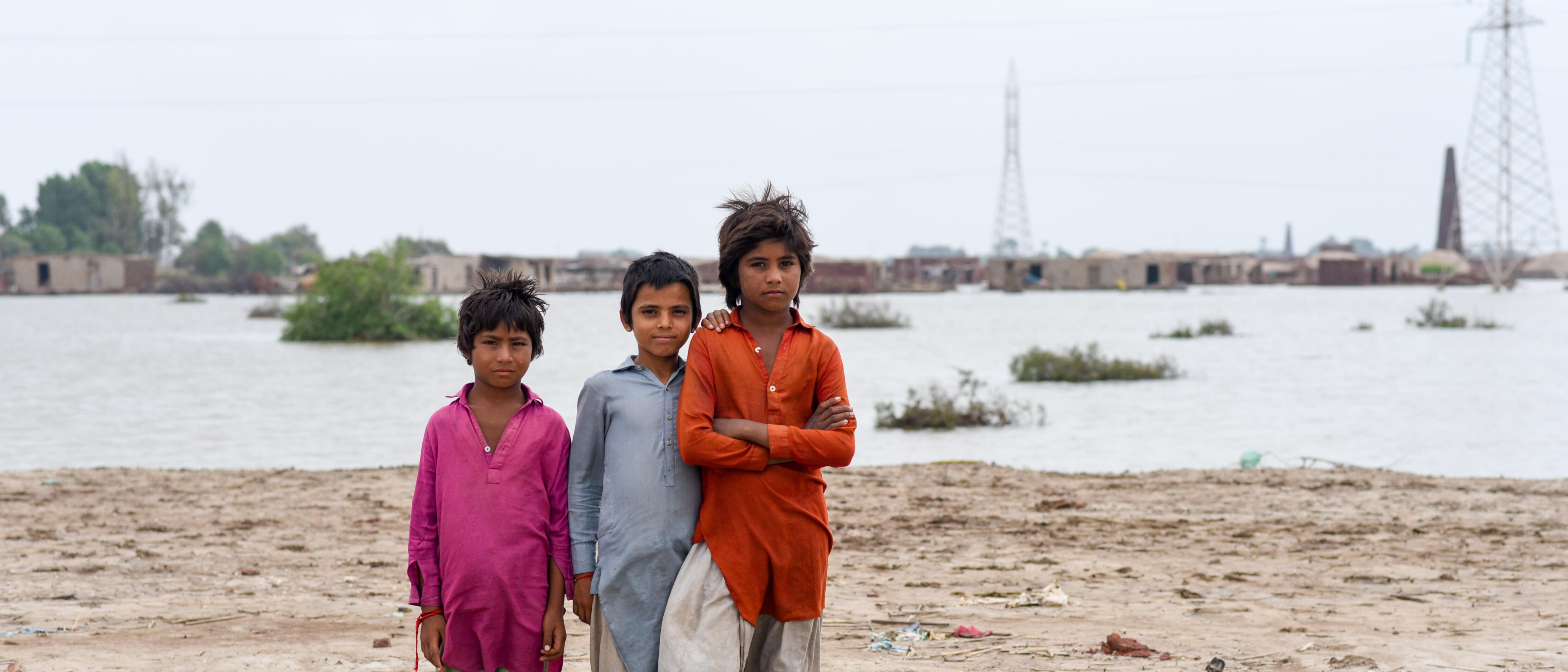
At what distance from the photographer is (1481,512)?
807cm

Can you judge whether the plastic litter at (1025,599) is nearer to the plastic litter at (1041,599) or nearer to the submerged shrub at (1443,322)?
the plastic litter at (1041,599)

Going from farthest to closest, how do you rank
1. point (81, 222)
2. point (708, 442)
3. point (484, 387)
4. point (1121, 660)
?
1. point (81, 222)
2. point (1121, 660)
3. point (484, 387)
4. point (708, 442)

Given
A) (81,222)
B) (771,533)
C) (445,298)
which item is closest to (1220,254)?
(445,298)

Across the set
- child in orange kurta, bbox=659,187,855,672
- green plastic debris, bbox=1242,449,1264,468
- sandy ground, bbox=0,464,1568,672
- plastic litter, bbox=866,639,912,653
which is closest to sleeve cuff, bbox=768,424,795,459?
child in orange kurta, bbox=659,187,855,672

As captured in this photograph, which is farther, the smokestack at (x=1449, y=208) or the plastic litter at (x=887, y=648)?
the smokestack at (x=1449, y=208)

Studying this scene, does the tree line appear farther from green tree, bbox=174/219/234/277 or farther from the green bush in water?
the green bush in water

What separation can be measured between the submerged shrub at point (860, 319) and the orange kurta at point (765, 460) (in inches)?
1503

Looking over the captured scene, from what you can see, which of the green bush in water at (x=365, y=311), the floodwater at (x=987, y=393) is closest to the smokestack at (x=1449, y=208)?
the floodwater at (x=987, y=393)

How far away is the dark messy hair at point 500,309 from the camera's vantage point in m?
2.98

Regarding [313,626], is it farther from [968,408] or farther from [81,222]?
[81,222]

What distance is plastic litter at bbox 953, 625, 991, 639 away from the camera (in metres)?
4.88

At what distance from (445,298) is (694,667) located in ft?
210

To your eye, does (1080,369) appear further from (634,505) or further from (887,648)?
(634,505)

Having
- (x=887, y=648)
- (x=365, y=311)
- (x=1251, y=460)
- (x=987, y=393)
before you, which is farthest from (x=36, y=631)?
(x=365, y=311)
